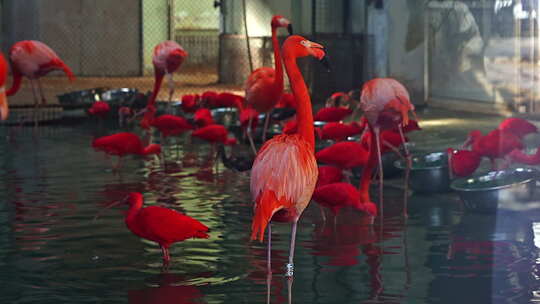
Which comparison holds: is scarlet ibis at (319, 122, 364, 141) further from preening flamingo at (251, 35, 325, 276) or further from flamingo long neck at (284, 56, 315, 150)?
preening flamingo at (251, 35, 325, 276)

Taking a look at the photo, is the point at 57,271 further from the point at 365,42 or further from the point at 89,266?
the point at 365,42

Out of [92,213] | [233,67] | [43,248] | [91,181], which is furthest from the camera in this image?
[233,67]

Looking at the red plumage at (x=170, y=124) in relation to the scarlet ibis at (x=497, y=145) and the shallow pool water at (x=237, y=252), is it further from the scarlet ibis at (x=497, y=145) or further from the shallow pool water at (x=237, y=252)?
the scarlet ibis at (x=497, y=145)

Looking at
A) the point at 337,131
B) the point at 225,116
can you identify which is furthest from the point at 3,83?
the point at 225,116

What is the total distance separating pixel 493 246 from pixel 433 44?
24.8 ft

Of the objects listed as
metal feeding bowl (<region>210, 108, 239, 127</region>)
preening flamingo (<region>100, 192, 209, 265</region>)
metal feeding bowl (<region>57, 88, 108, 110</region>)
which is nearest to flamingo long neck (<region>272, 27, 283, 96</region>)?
preening flamingo (<region>100, 192, 209, 265</region>)

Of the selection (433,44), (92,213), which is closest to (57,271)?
(92,213)

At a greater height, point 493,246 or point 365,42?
point 365,42

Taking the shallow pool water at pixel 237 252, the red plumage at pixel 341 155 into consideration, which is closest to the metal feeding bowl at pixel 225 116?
the shallow pool water at pixel 237 252

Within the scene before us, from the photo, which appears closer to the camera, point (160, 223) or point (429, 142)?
point (160, 223)

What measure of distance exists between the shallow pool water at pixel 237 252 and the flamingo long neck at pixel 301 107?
26.1 inches

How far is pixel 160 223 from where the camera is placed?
461 centimetres

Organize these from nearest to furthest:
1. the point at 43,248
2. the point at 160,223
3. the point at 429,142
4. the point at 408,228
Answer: the point at 160,223
the point at 43,248
the point at 408,228
the point at 429,142

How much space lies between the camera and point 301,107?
457cm
